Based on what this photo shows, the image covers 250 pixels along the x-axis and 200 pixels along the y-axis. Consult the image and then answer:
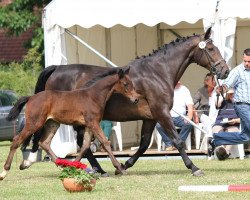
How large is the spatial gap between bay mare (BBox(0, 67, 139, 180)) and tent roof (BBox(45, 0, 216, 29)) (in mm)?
2933

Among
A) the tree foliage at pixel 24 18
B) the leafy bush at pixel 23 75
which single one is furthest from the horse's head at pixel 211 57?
the tree foliage at pixel 24 18

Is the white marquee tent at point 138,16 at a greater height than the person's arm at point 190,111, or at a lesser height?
greater

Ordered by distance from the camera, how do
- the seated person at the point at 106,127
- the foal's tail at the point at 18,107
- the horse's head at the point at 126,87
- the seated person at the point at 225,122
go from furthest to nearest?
the seated person at the point at 106,127 → the seated person at the point at 225,122 → the horse's head at the point at 126,87 → the foal's tail at the point at 18,107

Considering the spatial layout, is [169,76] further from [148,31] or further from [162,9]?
[148,31]

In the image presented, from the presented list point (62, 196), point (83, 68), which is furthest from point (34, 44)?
point (62, 196)

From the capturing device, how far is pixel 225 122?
18.0 meters

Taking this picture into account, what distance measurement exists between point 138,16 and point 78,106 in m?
3.45

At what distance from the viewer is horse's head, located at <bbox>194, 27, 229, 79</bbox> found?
1507 cm

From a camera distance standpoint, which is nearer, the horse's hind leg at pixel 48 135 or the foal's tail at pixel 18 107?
the foal's tail at pixel 18 107

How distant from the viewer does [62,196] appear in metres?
A: 12.4

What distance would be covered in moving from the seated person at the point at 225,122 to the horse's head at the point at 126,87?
3180 millimetres

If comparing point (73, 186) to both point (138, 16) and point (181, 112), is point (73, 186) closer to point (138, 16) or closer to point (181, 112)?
point (138, 16)

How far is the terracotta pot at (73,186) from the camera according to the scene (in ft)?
41.5

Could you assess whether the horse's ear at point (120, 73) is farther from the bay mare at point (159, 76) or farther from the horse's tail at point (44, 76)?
the horse's tail at point (44, 76)
